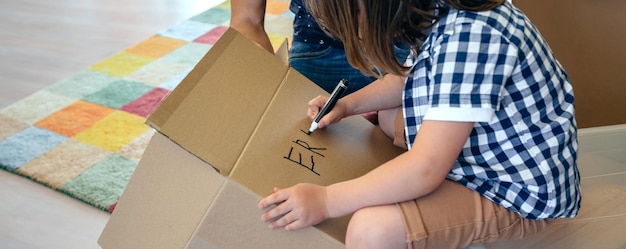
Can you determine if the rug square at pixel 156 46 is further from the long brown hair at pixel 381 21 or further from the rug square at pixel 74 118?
the long brown hair at pixel 381 21

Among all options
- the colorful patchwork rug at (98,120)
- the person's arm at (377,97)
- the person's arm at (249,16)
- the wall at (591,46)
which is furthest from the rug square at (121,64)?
the wall at (591,46)

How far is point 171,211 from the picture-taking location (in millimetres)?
668

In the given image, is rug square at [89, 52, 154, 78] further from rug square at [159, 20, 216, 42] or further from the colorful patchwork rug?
rug square at [159, 20, 216, 42]

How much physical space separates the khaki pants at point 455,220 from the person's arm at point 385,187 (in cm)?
2

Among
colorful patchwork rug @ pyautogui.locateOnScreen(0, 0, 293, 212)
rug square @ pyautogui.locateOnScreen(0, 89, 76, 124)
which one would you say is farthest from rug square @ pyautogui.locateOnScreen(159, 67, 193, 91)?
rug square @ pyautogui.locateOnScreen(0, 89, 76, 124)

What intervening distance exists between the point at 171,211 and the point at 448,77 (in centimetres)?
35

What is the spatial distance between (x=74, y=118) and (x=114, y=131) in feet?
0.44

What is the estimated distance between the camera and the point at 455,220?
2.31 feet

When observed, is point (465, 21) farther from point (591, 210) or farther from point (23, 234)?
point (23, 234)

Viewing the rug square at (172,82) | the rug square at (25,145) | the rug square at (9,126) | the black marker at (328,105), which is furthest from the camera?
the rug square at (172,82)

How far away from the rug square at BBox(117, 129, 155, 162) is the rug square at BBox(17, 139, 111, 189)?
0.04m

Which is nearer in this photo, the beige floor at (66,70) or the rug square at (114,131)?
the beige floor at (66,70)

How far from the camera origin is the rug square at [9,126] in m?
1.36

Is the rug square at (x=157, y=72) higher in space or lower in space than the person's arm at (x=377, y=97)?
lower
